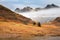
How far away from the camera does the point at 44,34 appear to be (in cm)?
7569

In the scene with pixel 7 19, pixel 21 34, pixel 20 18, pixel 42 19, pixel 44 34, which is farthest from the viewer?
pixel 42 19

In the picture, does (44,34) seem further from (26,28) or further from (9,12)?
(9,12)

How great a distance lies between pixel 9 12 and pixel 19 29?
20214 mm

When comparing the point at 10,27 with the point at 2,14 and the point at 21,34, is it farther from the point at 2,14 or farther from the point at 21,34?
the point at 2,14

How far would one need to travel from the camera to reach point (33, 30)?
256ft

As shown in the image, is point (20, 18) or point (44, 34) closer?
point (44, 34)

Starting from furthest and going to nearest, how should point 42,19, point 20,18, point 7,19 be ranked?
point 42,19
point 20,18
point 7,19

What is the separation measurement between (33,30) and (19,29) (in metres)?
4.44

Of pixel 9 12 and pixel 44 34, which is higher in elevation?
pixel 9 12

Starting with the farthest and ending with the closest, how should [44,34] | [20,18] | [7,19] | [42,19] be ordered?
[42,19], [20,18], [7,19], [44,34]

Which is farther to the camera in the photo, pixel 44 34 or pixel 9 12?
pixel 9 12

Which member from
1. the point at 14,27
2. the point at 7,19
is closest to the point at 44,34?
the point at 14,27

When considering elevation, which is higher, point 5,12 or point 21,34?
point 5,12

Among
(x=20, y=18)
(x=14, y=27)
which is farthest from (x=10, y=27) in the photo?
(x=20, y=18)
